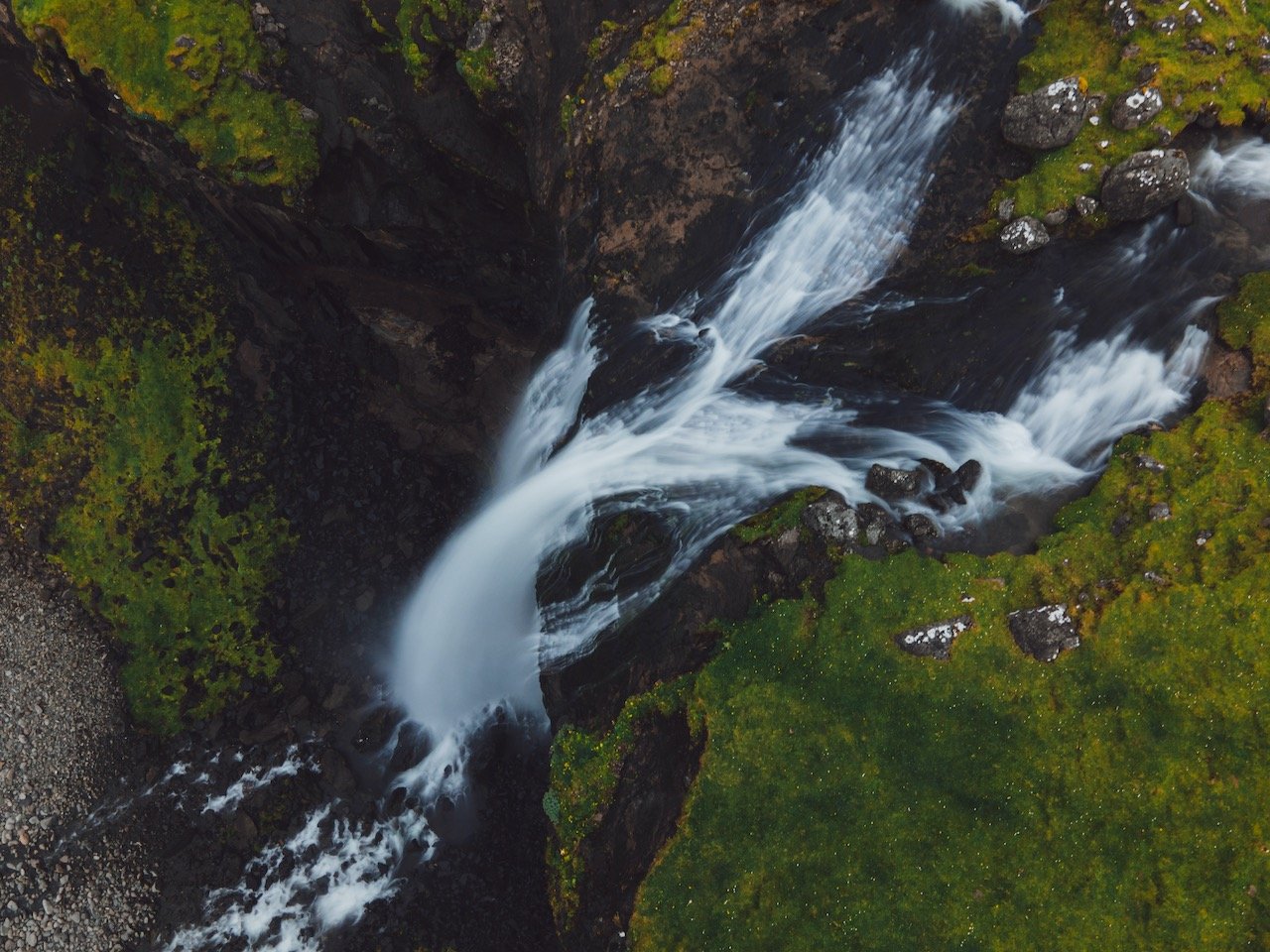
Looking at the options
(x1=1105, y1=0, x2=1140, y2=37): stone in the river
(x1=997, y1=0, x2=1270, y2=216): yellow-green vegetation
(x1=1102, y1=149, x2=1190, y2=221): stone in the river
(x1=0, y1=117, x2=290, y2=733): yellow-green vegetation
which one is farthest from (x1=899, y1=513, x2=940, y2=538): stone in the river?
(x1=0, y1=117, x2=290, y2=733): yellow-green vegetation

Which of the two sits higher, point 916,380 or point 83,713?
point 83,713

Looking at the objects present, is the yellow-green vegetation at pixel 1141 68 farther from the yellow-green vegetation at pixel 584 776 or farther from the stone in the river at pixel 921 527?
the yellow-green vegetation at pixel 584 776

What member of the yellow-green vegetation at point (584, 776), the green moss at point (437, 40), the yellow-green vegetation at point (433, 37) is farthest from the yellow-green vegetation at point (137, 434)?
the yellow-green vegetation at point (584, 776)

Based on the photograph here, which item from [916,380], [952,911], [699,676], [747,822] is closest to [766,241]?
[916,380]

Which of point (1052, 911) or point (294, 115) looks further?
point (294, 115)

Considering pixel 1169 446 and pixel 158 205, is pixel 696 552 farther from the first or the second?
pixel 158 205

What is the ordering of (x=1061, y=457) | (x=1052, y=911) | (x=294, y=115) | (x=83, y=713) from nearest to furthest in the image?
(x=1052, y=911)
(x=1061, y=457)
(x=294, y=115)
(x=83, y=713)

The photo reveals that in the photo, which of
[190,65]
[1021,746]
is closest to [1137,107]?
[1021,746]
